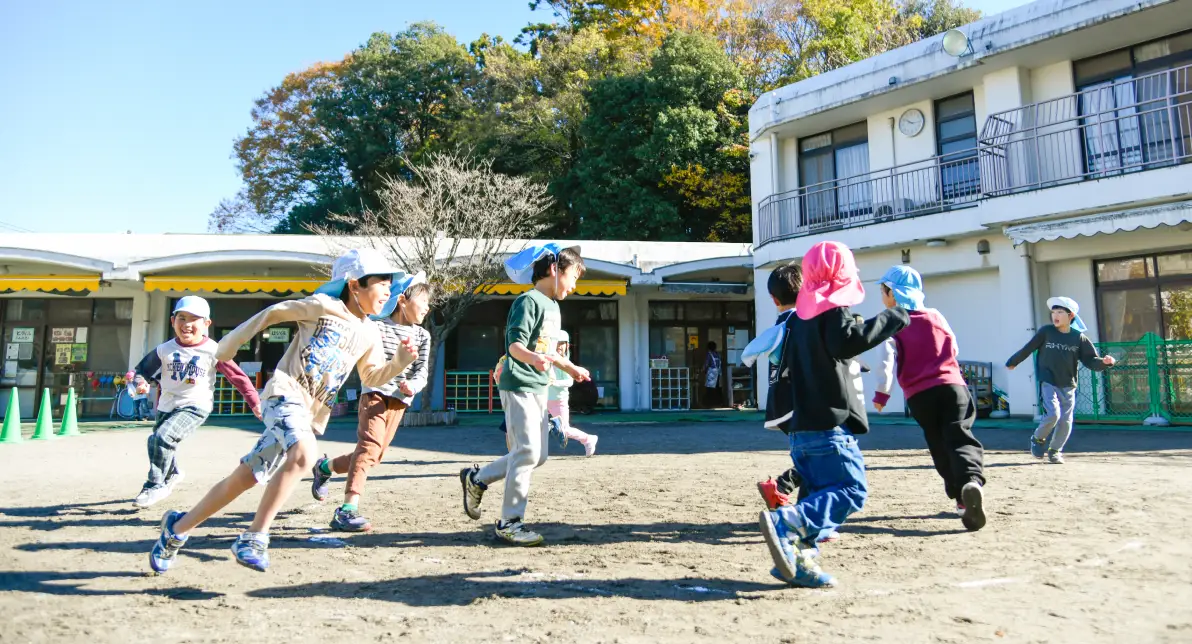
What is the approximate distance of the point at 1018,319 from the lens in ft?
45.8

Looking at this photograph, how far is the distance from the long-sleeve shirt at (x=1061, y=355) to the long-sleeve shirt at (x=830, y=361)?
16.6ft

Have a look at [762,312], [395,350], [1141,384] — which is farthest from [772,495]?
[762,312]

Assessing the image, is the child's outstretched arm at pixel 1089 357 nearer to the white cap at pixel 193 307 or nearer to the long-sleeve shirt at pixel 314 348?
the long-sleeve shirt at pixel 314 348

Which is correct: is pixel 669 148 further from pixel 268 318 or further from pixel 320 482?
pixel 268 318

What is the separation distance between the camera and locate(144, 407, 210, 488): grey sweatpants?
19.1 feet

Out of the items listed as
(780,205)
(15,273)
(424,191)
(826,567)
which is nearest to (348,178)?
(15,273)

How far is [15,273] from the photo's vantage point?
18375mm

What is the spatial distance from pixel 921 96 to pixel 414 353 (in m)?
15.2

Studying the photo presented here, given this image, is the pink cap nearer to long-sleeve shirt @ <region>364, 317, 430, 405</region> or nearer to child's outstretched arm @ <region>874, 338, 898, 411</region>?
child's outstretched arm @ <region>874, 338, 898, 411</region>

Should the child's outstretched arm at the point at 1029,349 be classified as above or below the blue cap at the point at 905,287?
below

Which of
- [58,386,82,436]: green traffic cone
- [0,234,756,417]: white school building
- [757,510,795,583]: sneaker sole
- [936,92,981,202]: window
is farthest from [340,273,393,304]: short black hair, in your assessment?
[936,92,981,202]: window

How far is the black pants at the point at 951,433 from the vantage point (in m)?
4.76

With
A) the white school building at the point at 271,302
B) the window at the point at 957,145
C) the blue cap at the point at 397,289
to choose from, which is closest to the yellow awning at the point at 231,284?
the white school building at the point at 271,302

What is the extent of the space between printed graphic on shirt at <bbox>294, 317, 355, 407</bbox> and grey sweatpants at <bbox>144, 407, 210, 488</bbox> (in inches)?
106
